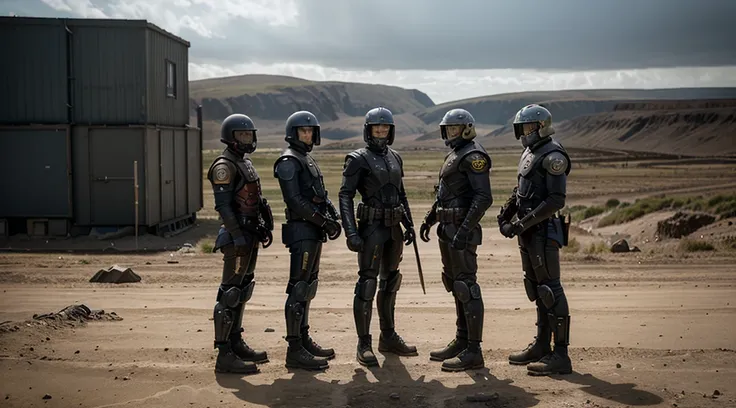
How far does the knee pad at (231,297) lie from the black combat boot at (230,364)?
0.48m

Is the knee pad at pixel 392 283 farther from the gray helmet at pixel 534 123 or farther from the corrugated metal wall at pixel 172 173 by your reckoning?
the corrugated metal wall at pixel 172 173

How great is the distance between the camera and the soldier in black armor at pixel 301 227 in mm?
9352

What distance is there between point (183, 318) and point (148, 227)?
36.4 ft

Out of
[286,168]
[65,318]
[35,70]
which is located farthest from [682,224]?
[35,70]

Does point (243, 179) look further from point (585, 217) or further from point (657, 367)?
point (585, 217)

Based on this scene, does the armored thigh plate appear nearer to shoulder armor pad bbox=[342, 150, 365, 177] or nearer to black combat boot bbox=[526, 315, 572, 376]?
shoulder armor pad bbox=[342, 150, 365, 177]

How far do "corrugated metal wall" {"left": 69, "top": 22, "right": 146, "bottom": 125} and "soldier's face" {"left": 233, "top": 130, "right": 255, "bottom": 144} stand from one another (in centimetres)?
1331

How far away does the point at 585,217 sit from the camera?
2980cm

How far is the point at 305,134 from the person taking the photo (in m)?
9.63

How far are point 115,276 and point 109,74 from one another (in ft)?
27.0

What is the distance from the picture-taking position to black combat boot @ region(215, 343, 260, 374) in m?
9.23

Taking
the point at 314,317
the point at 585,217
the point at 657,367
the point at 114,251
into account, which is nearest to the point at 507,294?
the point at 314,317

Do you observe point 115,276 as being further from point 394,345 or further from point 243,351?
point 394,345

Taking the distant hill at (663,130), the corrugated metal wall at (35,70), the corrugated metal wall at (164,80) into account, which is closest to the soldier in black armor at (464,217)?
the corrugated metal wall at (164,80)
